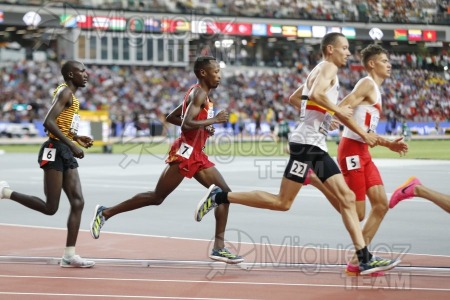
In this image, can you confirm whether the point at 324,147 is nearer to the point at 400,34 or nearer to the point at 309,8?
the point at 400,34

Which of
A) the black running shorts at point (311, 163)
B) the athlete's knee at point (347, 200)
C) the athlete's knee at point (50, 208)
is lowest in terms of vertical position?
the athlete's knee at point (50, 208)

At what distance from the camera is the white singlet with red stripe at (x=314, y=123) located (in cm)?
829

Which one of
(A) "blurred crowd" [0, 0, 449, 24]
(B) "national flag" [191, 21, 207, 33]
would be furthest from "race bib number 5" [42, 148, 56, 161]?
(B) "national flag" [191, 21, 207, 33]

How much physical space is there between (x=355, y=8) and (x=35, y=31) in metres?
25.0

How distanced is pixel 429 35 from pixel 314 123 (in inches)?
2499

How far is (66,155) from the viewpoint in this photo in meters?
9.02

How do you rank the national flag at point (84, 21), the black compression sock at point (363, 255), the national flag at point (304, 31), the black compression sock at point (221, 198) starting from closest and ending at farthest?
1. the black compression sock at point (363, 255)
2. the black compression sock at point (221, 198)
3. the national flag at point (84, 21)
4. the national flag at point (304, 31)

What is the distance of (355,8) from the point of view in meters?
68.6

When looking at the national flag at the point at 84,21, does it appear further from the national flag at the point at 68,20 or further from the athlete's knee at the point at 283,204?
the athlete's knee at the point at 283,204

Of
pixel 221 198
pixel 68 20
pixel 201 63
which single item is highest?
pixel 68 20

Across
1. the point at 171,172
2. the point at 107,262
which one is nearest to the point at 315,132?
the point at 171,172

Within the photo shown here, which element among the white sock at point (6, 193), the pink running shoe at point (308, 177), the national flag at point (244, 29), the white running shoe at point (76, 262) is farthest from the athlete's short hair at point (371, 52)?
the national flag at point (244, 29)

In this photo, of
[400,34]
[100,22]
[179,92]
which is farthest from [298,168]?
[400,34]

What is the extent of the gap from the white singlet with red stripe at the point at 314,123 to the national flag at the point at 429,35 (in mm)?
62867
